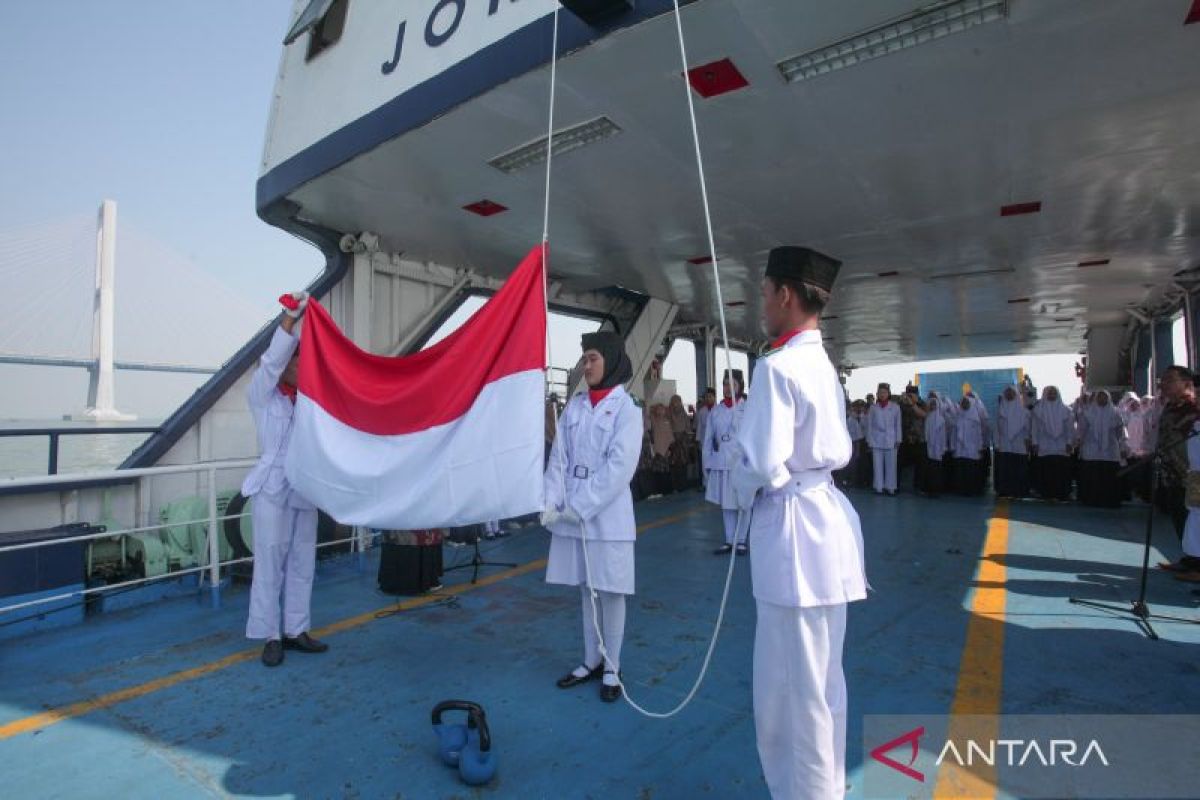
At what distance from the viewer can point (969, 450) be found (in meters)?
11.2

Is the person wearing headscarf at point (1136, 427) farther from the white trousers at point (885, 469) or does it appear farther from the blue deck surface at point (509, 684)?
the blue deck surface at point (509, 684)

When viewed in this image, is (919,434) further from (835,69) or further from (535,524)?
(835,69)

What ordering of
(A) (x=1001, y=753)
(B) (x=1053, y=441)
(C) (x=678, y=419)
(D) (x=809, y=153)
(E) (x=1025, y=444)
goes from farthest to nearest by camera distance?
1. (C) (x=678, y=419)
2. (E) (x=1025, y=444)
3. (B) (x=1053, y=441)
4. (D) (x=809, y=153)
5. (A) (x=1001, y=753)

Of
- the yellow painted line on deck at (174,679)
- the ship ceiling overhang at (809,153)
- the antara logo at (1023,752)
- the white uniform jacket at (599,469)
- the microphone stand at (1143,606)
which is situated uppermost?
the ship ceiling overhang at (809,153)

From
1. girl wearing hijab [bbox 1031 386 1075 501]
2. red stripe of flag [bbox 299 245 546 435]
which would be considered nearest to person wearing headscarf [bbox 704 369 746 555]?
red stripe of flag [bbox 299 245 546 435]

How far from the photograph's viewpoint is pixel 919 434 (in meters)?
12.2

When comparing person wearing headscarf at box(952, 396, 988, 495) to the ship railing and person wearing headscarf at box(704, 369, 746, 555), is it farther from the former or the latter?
the ship railing

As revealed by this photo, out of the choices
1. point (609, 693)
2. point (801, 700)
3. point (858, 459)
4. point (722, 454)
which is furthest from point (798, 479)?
point (858, 459)

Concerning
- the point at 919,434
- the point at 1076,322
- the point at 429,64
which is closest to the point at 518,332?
the point at 429,64

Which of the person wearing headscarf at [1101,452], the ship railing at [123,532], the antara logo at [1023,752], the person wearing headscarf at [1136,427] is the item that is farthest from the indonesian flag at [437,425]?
the person wearing headscarf at [1136,427]

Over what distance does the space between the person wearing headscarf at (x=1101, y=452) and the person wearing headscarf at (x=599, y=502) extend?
1027 centimetres

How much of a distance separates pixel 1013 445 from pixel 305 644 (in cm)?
1158

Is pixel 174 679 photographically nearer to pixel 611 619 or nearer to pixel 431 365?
pixel 431 365

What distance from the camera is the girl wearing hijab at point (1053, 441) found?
10.3 meters
